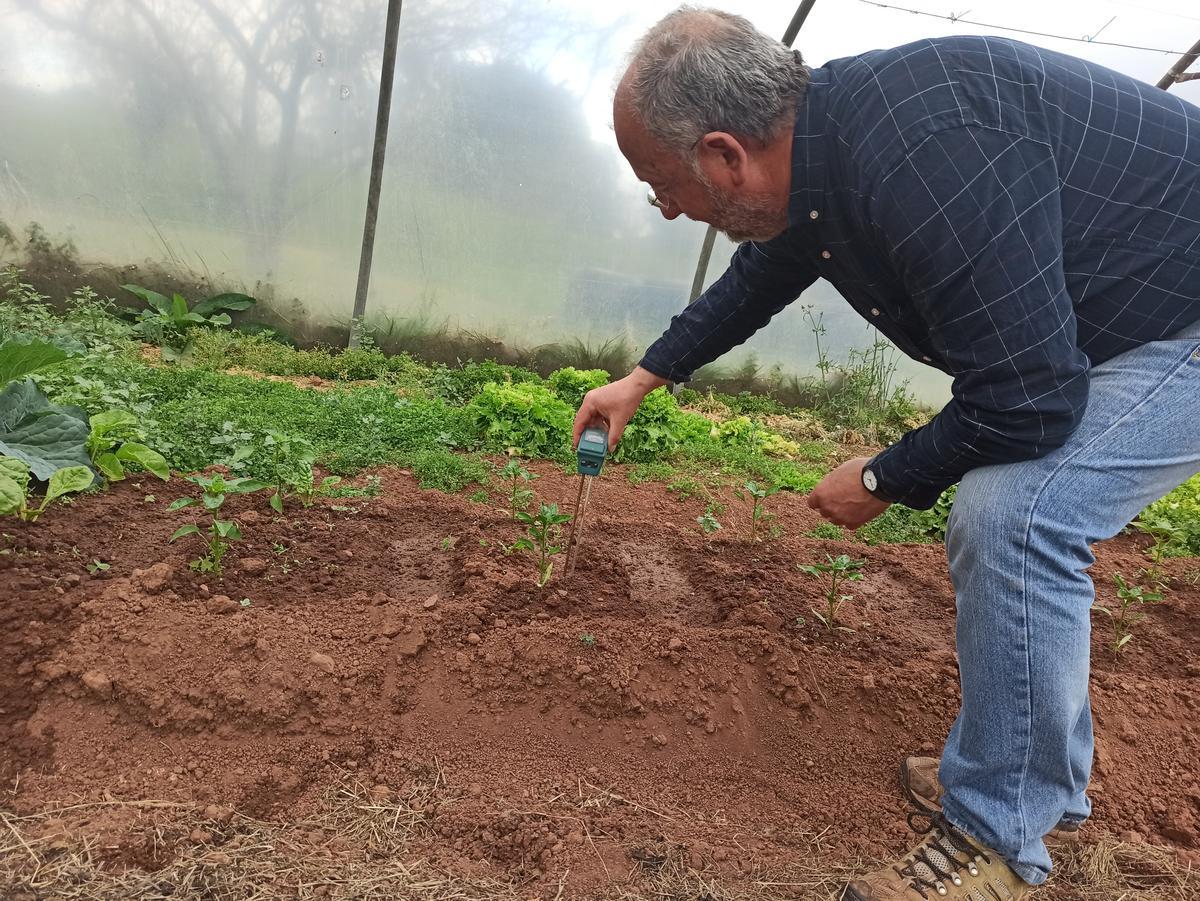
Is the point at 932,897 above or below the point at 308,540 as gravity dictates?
below

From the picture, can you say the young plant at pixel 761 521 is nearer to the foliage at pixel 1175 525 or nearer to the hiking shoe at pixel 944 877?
the hiking shoe at pixel 944 877

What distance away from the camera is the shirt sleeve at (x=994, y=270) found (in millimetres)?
1417

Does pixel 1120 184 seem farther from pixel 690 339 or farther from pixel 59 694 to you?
pixel 59 694

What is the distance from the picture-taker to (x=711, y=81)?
60.6 inches

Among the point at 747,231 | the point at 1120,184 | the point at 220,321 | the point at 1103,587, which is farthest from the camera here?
the point at 220,321

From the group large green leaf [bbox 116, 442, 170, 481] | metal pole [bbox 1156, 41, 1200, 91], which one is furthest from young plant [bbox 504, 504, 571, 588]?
metal pole [bbox 1156, 41, 1200, 91]

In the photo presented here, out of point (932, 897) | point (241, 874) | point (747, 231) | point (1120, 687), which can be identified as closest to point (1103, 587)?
point (1120, 687)

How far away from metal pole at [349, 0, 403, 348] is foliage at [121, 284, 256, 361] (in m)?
0.97

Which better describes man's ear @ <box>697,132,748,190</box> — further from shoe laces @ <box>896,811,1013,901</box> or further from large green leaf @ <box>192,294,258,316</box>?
large green leaf @ <box>192,294,258,316</box>

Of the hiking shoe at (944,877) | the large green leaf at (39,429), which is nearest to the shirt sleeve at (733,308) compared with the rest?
the hiking shoe at (944,877)

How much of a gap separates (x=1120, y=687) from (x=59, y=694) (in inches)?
128

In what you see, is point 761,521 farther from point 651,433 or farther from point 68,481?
point 68,481

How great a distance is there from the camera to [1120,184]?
5.12ft

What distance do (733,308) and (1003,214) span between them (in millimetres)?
1034
